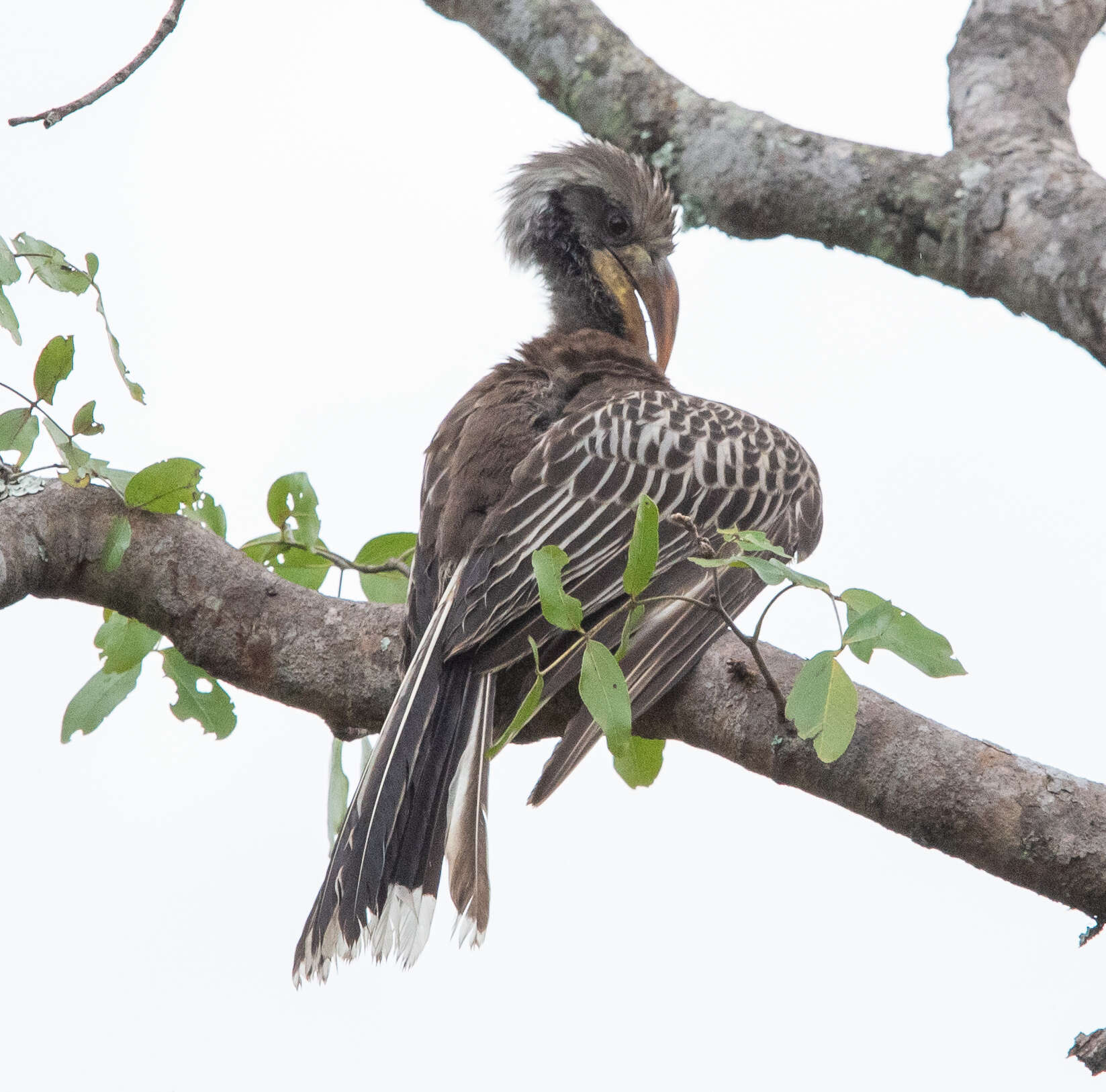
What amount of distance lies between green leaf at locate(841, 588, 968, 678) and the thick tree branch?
A: 19.6 inches

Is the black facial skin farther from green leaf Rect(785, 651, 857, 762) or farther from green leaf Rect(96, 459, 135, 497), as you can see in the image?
green leaf Rect(785, 651, 857, 762)

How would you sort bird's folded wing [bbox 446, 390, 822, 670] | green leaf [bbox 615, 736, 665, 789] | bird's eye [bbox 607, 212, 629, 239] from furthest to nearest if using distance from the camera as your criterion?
bird's eye [bbox 607, 212, 629, 239] < bird's folded wing [bbox 446, 390, 822, 670] < green leaf [bbox 615, 736, 665, 789]

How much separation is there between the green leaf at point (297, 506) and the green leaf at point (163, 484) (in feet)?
0.82

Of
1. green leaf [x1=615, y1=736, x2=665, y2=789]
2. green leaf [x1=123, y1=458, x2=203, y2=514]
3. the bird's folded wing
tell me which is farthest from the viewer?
the bird's folded wing

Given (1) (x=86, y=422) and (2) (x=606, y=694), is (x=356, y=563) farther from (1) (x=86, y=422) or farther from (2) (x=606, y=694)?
(2) (x=606, y=694)

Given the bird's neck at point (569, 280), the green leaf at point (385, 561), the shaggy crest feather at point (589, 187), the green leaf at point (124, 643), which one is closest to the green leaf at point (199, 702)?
the green leaf at point (124, 643)

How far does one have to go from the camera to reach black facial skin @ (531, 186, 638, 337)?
4320 mm

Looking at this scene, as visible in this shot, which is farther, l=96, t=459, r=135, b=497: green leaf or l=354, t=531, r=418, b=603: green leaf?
l=354, t=531, r=418, b=603: green leaf

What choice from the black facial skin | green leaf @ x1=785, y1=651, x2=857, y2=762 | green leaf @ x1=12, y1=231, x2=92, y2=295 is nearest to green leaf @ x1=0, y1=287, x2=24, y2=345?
green leaf @ x1=12, y1=231, x2=92, y2=295

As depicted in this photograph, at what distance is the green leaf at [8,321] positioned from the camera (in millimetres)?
2080

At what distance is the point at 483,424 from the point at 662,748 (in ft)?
4.38

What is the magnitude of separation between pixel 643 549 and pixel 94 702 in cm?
132

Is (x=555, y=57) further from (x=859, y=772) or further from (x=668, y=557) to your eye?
(x=859, y=772)

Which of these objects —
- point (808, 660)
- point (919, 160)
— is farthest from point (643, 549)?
point (919, 160)
